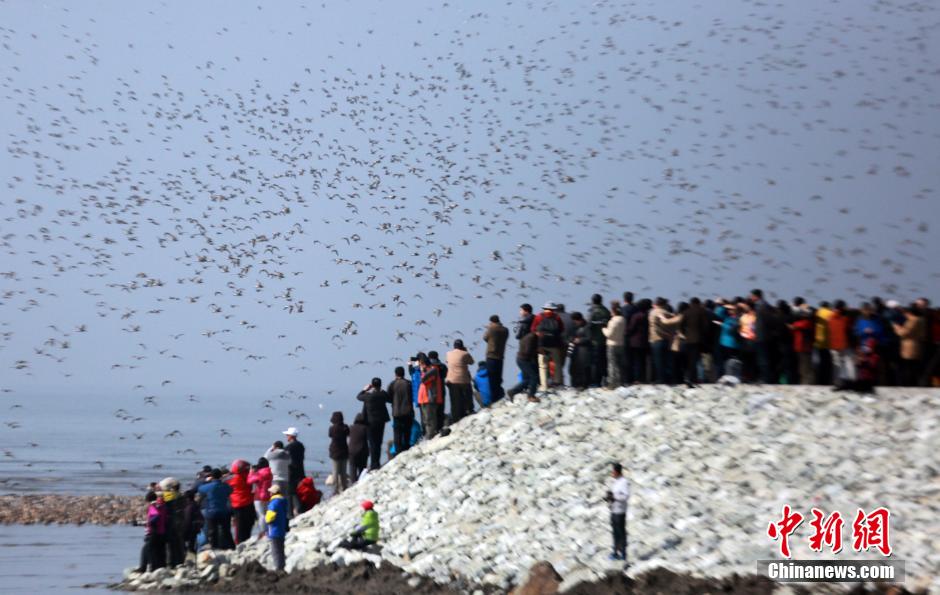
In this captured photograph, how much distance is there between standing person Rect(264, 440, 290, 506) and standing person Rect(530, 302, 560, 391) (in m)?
6.00

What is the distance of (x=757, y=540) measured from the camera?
2145cm

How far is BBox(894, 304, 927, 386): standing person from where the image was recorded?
2630 centimetres

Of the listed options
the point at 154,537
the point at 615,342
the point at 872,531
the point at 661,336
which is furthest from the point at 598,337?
the point at 154,537

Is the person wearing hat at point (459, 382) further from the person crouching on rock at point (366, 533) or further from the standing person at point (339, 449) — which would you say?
the person crouching on rock at point (366, 533)

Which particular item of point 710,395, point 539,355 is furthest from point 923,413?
point 539,355

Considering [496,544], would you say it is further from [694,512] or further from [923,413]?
[923,413]

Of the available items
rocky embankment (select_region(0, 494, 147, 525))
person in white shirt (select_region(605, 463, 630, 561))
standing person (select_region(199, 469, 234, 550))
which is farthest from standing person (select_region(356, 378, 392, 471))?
rocky embankment (select_region(0, 494, 147, 525))

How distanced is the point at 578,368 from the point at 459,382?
8.97 feet

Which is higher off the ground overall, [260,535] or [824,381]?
[824,381]

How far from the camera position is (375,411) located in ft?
96.7

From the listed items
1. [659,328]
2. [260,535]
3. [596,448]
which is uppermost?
[659,328]

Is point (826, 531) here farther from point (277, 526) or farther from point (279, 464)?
point (279, 464)

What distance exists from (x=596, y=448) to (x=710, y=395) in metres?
2.91

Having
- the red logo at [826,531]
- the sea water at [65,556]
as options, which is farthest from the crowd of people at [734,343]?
the sea water at [65,556]
